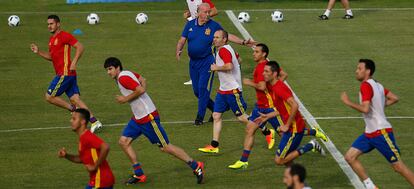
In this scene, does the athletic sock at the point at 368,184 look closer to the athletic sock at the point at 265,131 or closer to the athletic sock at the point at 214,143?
the athletic sock at the point at 265,131

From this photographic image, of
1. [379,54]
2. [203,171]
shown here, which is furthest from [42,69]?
[203,171]

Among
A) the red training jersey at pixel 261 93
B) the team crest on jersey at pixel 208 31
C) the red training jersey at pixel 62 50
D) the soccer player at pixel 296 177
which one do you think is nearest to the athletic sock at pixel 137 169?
the red training jersey at pixel 261 93

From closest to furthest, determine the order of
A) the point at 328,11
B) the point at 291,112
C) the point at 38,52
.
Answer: the point at 291,112
the point at 38,52
the point at 328,11

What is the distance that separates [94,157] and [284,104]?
3868mm

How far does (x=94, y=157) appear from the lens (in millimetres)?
16125

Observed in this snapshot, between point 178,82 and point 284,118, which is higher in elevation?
point 178,82

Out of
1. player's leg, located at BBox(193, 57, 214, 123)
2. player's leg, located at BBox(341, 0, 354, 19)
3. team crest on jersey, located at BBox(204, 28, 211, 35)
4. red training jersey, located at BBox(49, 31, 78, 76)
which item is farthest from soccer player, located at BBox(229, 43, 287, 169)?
player's leg, located at BBox(341, 0, 354, 19)

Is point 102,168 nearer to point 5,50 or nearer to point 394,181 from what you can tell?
point 394,181

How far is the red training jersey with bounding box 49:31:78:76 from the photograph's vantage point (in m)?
23.2

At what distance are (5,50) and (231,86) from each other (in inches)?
565

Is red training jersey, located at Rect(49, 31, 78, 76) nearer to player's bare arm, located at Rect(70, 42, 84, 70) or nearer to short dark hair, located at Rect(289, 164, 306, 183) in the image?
player's bare arm, located at Rect(70, 42, 84, 70)

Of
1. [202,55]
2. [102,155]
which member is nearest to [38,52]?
[202,55]

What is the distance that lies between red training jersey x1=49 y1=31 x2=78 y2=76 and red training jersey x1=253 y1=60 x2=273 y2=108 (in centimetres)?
499

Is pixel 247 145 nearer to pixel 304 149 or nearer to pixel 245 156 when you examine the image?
pixel 245 156
